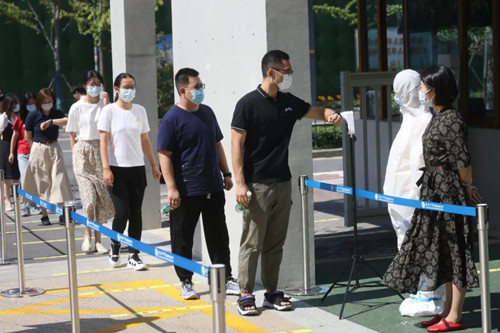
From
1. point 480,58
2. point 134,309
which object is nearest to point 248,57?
point 134,309

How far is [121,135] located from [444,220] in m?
3.90

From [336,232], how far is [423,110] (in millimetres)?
5144

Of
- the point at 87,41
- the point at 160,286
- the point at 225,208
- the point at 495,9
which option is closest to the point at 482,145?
the point at 495,9

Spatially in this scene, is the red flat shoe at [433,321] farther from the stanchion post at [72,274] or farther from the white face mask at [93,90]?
the white face mask at [93,90]

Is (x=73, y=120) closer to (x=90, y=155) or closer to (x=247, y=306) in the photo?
(x=90, y=155)

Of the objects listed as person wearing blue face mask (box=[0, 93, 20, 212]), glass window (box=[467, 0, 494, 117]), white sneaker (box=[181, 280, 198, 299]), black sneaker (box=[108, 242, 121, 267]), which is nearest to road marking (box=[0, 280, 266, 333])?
white sneaker (box=[181, 280, 198, 299])

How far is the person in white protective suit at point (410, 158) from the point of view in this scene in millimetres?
7465

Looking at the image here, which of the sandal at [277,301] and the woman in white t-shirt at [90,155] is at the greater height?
the woman in white t-shirt at [90,155]

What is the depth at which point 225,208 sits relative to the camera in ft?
30.8

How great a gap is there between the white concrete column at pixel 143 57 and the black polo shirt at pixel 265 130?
199 inches

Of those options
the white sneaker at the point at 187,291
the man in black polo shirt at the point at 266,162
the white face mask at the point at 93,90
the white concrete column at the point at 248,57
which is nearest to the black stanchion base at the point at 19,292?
the white sneaker at the point at 187,291

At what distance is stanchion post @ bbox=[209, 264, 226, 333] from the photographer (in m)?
5.02

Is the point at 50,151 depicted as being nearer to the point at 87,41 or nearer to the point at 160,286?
the point at 160,286

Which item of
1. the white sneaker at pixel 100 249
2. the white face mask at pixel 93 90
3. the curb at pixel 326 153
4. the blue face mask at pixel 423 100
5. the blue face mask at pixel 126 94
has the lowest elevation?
the white sneaker at pixel 100 249
